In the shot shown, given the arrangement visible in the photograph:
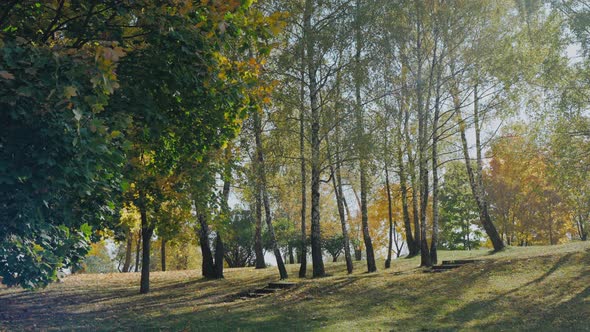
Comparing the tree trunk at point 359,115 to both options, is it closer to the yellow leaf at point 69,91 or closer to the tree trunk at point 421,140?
the tree trunk at point 421,140

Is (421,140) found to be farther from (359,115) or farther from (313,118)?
(313,118)

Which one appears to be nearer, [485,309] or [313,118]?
[485,309]

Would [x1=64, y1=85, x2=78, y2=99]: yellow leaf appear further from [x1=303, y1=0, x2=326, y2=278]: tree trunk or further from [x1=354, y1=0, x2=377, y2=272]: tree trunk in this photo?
[x1=354, y1=0, x2=377, y2=272]: tree trunk

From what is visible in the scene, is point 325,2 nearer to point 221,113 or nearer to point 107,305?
point 221,113

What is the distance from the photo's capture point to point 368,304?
44.5ft

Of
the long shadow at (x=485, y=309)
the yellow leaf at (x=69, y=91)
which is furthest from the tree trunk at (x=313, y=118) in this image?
the yellow leaf at (x=69, y=91)

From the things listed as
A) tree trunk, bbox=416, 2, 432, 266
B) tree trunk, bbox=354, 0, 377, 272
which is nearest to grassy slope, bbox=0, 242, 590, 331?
tree trunk, bbox=416, 2, 432, 266

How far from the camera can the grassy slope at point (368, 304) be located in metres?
11.1

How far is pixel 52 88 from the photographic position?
4973 millimetres

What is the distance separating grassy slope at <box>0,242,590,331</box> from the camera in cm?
1114

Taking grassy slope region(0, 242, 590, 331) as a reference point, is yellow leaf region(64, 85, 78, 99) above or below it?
above

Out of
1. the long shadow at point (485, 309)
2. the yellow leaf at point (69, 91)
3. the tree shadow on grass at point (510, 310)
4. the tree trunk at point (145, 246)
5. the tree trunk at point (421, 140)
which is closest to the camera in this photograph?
the yellow leaf at point (69, 91)

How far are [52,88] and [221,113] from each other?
11.5ft

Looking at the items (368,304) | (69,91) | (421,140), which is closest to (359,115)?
(421,140)
